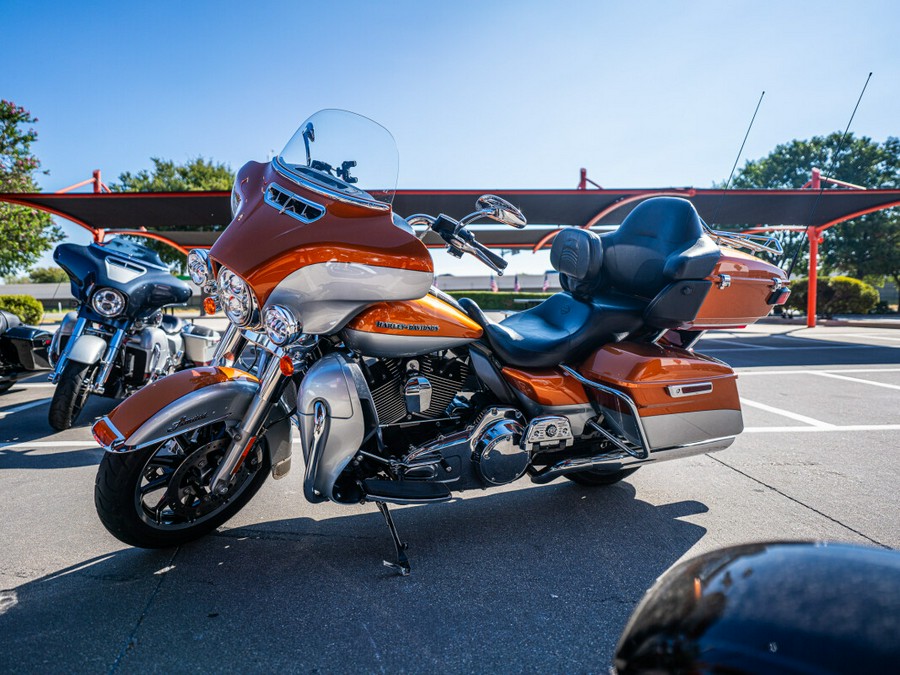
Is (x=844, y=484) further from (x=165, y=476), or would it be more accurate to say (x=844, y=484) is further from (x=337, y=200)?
(x=165, y=476)

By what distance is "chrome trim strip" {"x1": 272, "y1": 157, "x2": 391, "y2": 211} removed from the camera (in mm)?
2035

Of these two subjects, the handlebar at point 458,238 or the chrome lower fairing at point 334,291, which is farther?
the handlebar at point 458,238

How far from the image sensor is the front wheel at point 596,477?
2.95 meters

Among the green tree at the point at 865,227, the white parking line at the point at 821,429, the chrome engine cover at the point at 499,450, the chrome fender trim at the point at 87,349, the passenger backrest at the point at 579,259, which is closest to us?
the chrome engine cover at the point at 499,450

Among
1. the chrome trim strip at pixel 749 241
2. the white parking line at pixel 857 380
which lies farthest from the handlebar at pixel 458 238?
the white parking line at pixel 857 380

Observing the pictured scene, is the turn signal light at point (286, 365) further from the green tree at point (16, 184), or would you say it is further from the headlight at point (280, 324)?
the green tree at point (16, 184)

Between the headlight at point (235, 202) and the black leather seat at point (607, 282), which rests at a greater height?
the headlight at point (235, 202)

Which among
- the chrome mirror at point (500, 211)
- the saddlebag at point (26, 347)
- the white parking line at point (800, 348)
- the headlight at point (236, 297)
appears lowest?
the white parking line at point (800, 348)

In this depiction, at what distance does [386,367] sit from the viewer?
2227 millimetres

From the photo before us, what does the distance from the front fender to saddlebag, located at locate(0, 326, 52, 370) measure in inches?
158

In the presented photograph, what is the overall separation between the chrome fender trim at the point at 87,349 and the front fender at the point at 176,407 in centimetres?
247

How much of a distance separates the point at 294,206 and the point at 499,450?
137cm

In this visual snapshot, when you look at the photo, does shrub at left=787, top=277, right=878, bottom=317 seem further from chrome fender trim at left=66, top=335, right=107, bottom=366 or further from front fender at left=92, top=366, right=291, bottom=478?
front fender at left=92, top=366, right=291, bottom=478

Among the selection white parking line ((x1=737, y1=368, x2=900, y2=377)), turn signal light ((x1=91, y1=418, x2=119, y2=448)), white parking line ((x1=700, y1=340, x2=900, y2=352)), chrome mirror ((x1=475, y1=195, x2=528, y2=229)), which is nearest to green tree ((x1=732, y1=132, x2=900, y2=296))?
white parking line ((x1=700, y1=340, x2=900, y2=352))
